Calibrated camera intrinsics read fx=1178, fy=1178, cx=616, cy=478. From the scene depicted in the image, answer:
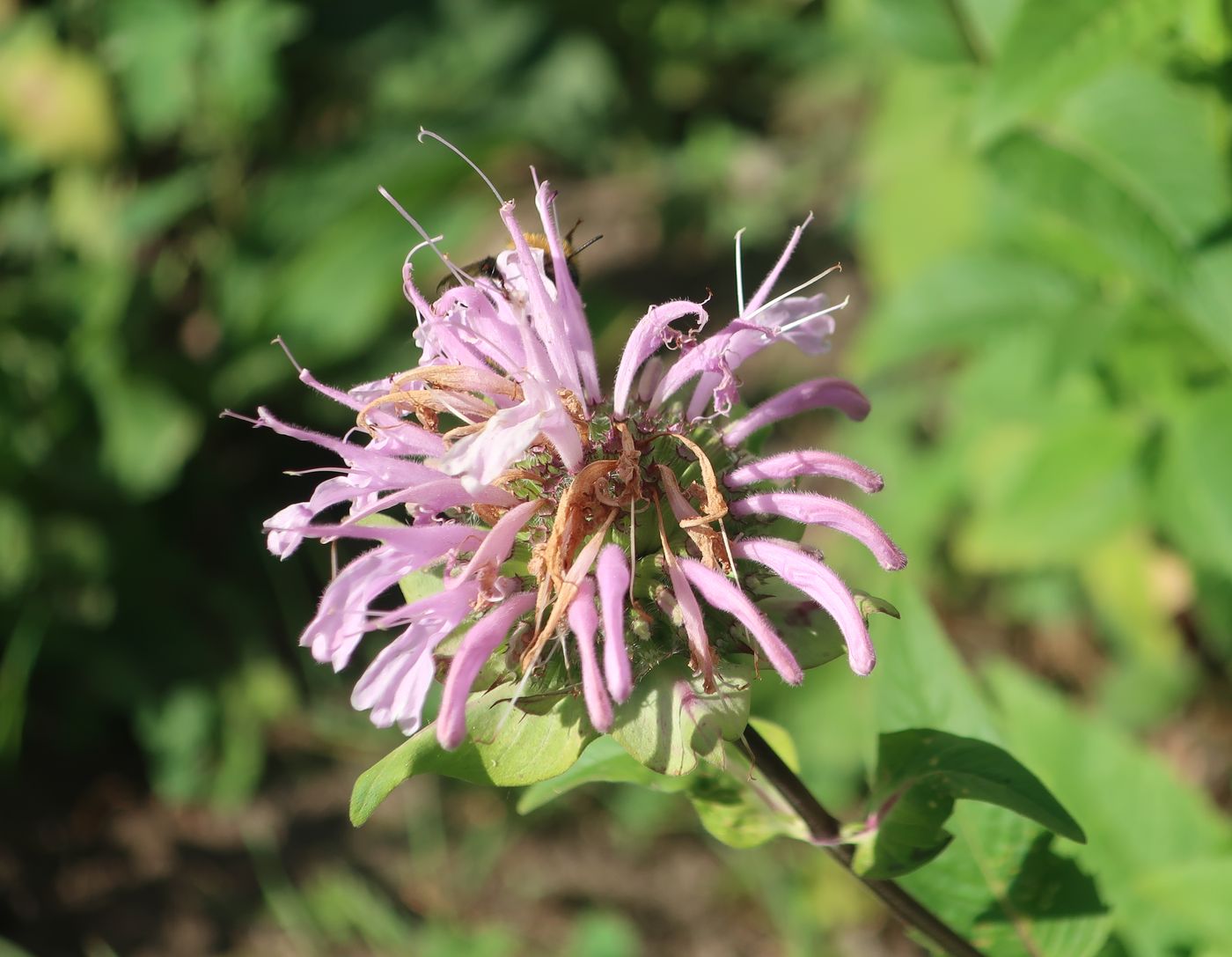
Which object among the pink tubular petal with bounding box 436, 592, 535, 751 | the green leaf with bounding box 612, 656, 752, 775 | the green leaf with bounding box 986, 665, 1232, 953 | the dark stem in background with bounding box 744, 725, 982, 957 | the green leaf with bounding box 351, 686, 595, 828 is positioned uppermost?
the pink tubular petal with bounding box 436, 592, 535, 751

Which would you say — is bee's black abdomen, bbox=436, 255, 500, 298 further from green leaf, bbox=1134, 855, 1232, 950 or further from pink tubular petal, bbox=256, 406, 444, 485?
green leaf, bbox=1134, 855, 1232, 950

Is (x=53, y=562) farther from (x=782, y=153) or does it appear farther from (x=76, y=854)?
(x=782, y=153)

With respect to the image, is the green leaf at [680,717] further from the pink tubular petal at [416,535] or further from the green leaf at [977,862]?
the green leaf at [977,862]

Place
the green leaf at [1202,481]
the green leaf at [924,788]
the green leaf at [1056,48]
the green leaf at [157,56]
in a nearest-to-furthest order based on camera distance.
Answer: the green leaf at [924,788] < the green leaf at [1056,48] < the green leaf at [1202,481] < the green leaf at [157,56]

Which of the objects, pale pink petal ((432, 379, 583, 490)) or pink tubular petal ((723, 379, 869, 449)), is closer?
pale pink petal ((432, 379, 583, 490))

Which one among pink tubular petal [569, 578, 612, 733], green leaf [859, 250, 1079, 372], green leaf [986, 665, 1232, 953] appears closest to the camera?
pink tubular petal [569, 578, 612, 733]

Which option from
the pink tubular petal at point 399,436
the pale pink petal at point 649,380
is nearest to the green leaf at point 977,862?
the pale pink petal at point 649,380

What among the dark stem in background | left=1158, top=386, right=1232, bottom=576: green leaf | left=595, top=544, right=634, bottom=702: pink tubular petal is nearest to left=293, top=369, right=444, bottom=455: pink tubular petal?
left=595, top=544, right=634, bottom=702: pink tubular petal
